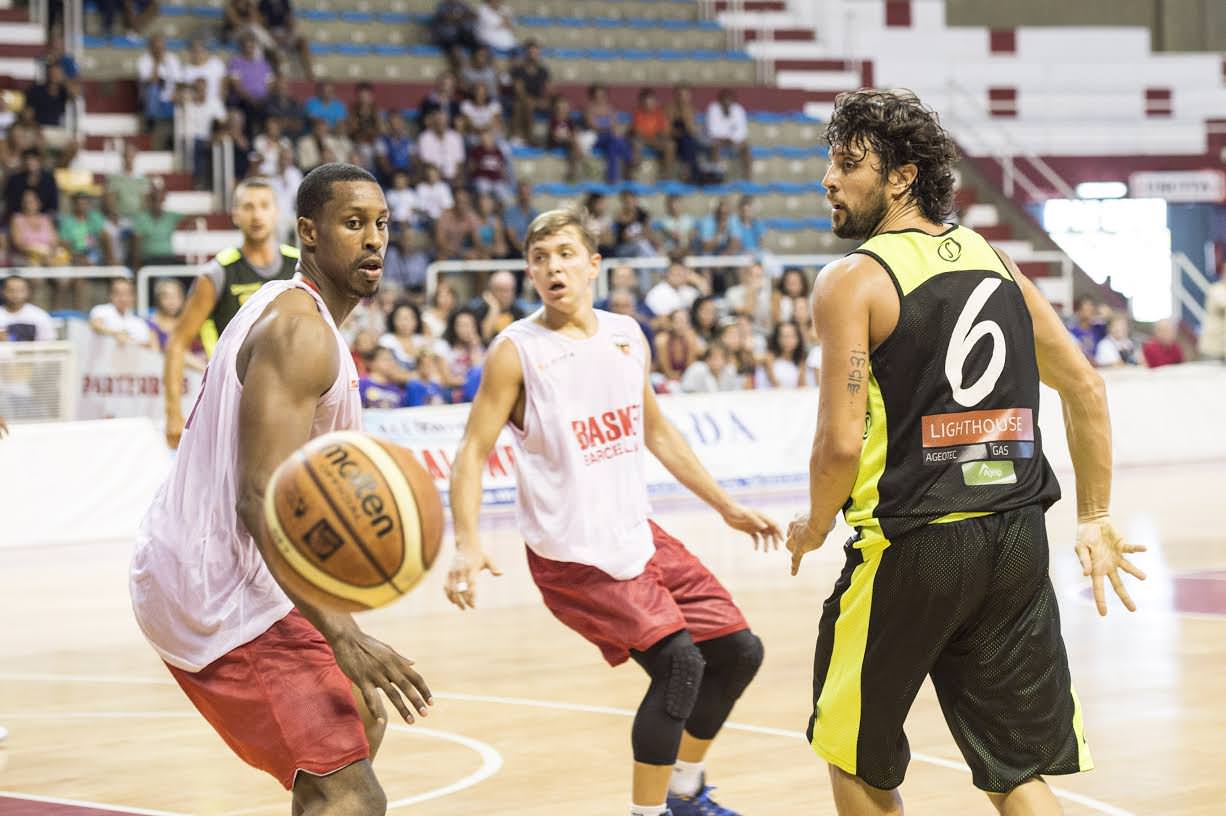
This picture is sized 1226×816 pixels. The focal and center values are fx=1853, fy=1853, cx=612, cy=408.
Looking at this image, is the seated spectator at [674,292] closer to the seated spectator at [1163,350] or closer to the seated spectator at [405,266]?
the seated spectator at [405,266]

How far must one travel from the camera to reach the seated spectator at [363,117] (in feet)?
62.1

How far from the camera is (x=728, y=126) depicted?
71.9 ft

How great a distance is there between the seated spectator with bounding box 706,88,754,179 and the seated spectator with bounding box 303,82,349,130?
4706 millimetres

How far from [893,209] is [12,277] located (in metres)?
10.9

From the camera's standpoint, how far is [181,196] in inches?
723

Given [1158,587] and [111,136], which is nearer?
[1158,587]

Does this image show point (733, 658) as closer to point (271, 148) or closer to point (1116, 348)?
point (271, 148)

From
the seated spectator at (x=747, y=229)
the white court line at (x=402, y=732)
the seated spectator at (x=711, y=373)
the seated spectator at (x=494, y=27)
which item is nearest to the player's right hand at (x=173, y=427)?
the white court line at (x=402, y=732)

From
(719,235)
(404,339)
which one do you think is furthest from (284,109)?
(404,339)

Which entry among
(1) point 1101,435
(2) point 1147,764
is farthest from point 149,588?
(2) point 1147,764

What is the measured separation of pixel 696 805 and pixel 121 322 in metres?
9.56

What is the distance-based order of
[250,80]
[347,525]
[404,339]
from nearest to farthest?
[347,525]
[404,339]
[250,80]

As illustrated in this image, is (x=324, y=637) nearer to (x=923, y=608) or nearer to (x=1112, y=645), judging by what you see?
(x=923, y=608)

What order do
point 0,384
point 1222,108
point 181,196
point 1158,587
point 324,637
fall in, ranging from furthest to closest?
point 1222,108 → point 181,196 → point 0,384 → point 1158,587 → point 324,637
